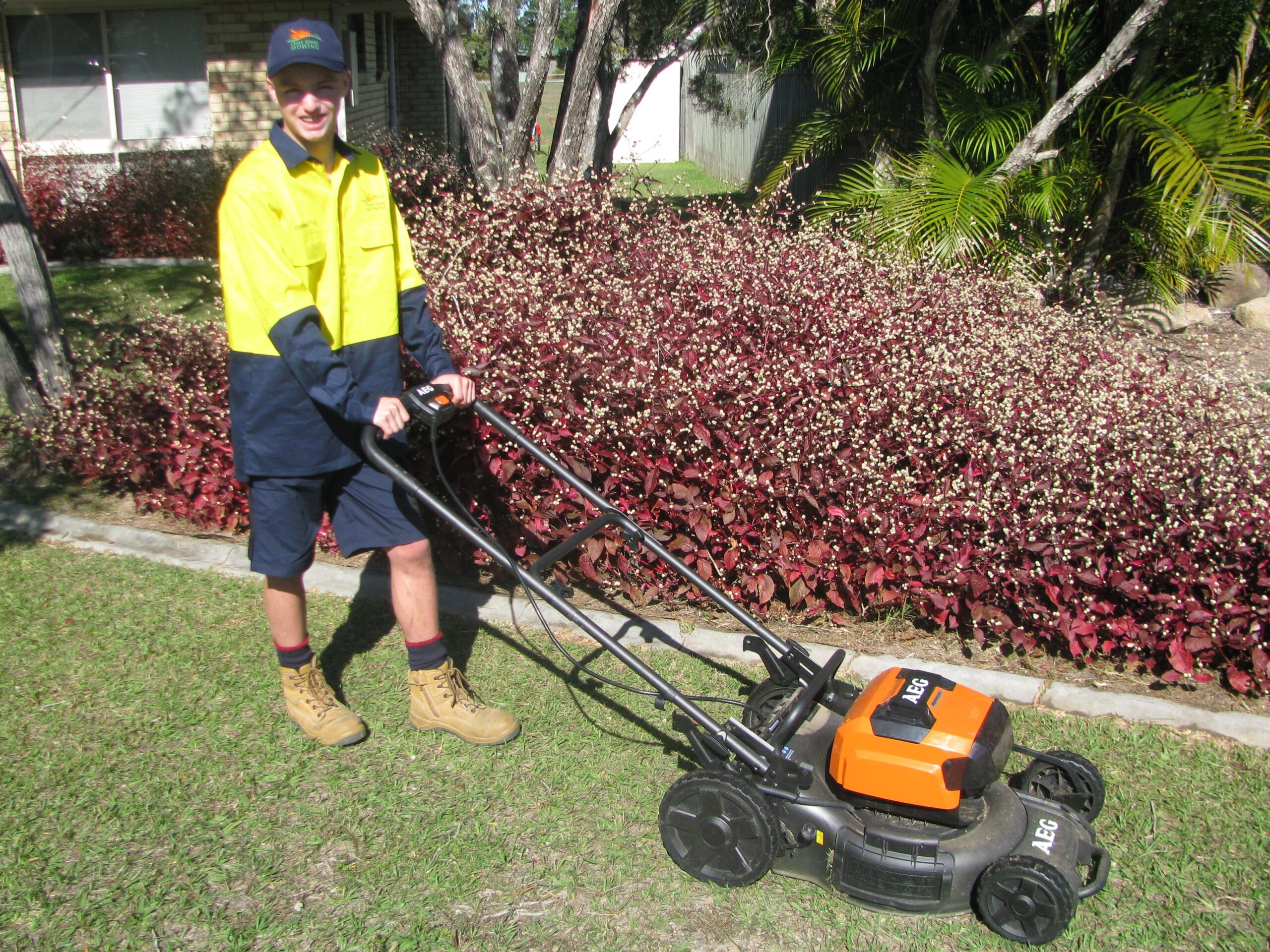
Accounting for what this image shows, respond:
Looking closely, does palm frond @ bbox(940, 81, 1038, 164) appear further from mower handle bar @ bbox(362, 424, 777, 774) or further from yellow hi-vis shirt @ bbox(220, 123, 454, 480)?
mower handle bar @ bbox(362, 424, 777, 774)

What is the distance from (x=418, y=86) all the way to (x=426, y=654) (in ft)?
56.1

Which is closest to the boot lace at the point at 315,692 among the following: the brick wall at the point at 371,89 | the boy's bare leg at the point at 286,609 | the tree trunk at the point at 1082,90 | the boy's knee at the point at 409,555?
the boy's bare leg at the point at 286,609

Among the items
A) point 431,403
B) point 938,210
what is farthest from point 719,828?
point 938,210

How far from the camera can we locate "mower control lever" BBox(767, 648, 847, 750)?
2.81 meters

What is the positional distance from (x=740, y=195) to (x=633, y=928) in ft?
48.6

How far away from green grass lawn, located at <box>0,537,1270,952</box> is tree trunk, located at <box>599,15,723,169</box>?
8.79m

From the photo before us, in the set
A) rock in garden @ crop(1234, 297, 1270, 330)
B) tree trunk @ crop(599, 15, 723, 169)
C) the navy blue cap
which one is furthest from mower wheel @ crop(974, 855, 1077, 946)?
tree trunk @ crop(599, 15, 723, 169)

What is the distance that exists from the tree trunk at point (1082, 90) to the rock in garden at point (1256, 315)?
2400 millimetres

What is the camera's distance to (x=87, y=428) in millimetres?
5113

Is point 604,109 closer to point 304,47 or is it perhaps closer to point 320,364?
point 304,47

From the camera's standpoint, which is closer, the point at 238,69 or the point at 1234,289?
the point at 1234,289

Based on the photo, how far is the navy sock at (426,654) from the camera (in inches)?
134

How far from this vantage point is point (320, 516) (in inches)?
131

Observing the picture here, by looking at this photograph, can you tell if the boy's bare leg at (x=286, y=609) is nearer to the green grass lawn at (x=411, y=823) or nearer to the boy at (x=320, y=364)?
the boy at (x=320, y=364)
